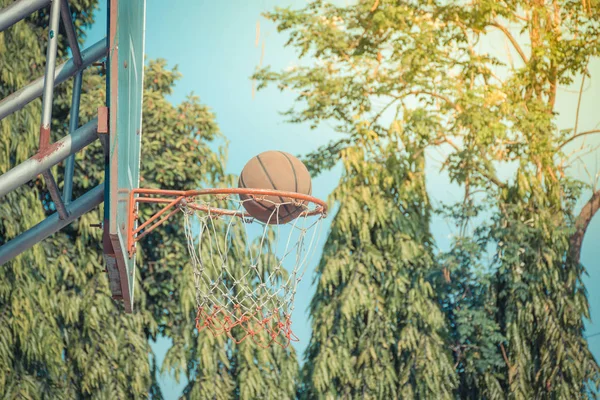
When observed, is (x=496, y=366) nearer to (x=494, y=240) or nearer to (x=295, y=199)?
(x=494, y=240)

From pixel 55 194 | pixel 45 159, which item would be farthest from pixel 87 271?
pixel 45 159

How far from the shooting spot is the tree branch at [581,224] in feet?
26.8

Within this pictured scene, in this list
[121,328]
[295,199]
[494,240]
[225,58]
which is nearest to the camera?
[295,199]

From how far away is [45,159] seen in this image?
244 cm

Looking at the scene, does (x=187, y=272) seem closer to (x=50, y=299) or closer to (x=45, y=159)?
(x=50, y=299)

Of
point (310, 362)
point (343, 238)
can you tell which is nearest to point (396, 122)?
point (343, 238)

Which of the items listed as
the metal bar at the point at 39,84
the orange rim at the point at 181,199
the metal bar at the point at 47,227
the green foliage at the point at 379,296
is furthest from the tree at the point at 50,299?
the metal bar at the point at 47,227

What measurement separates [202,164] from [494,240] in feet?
9.57

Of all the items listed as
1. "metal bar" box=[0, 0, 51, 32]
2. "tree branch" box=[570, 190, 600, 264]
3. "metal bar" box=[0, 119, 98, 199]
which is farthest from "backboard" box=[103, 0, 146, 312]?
"tree branch" box=[570, 190, 600, 264]

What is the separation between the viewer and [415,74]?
817 centimetres

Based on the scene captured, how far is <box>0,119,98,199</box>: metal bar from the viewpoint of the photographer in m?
2.40

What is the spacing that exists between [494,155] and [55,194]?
248 inches

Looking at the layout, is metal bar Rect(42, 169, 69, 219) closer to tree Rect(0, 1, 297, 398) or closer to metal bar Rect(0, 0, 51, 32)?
metal bar Rect(0, 0, 51, 32)

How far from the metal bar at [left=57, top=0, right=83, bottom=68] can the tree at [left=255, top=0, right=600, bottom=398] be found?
16.7ft
